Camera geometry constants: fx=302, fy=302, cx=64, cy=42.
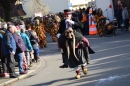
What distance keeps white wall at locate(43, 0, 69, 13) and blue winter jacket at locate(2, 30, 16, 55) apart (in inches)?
1323

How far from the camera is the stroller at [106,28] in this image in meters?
17.8

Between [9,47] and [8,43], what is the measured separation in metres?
0.13

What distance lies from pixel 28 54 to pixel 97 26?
8.44 m

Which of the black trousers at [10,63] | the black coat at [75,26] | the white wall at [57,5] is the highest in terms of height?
the white wall at [57,5]

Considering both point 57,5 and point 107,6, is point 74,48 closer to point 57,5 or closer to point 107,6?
point 107,6

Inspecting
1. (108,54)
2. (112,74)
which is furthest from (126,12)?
(112,74)

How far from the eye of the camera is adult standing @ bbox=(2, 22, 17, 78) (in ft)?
31.0

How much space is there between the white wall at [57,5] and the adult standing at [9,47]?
110 ft

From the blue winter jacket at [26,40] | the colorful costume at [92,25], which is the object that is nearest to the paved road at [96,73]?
the blue winter jacket at [26,40]

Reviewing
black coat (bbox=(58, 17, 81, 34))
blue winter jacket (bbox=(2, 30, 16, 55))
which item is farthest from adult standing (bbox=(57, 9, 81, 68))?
blue winter jacket (bbox=(2, 30, 16, 55))

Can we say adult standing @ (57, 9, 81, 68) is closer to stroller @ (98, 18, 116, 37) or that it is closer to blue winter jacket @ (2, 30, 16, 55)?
blue winter jacket @ (2, 30, 16, 55)

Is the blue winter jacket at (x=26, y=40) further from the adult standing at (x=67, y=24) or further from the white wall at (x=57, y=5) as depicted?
the white wall at (x=57, y=5)

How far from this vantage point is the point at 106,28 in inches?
707

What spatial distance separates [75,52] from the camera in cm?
848
